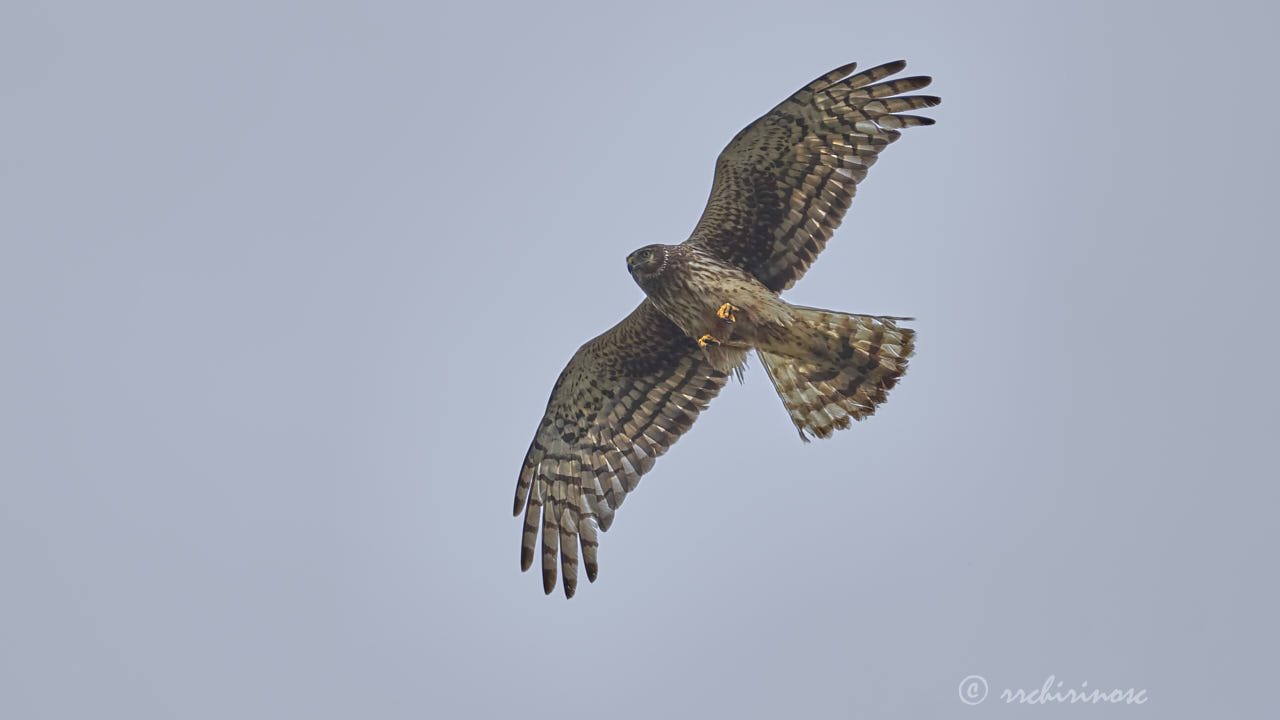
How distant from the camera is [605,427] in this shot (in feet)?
42.6

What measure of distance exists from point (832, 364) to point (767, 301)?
0.77 meters

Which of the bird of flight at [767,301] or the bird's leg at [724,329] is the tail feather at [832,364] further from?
the bird's leg at [724,329]

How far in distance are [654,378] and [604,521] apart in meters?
1.32

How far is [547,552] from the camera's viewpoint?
41.7 feet

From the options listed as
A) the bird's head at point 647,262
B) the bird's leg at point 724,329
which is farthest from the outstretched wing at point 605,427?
the bird's head at point 647,262

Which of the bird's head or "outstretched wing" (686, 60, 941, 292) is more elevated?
"outstretched wing" (686, 60, 941, 292)

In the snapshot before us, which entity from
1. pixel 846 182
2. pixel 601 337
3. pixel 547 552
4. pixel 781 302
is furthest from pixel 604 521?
pixel 846 182

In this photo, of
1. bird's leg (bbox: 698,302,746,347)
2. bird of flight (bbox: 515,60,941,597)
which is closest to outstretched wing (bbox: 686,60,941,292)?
bird of flight (bbox: 515,60,941,597)

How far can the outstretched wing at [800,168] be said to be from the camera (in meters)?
11.8

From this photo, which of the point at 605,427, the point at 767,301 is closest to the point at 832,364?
the point at 767,301

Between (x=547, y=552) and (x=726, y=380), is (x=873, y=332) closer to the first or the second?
(x=726, y=380)

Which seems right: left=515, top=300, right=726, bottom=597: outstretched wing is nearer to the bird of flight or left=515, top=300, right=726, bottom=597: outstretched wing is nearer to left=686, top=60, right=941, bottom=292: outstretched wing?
the bird of flight

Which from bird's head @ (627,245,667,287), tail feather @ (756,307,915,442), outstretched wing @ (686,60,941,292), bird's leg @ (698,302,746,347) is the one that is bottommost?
tail feather @ (756,307,915,442)

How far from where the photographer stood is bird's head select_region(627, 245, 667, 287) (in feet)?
38.2
